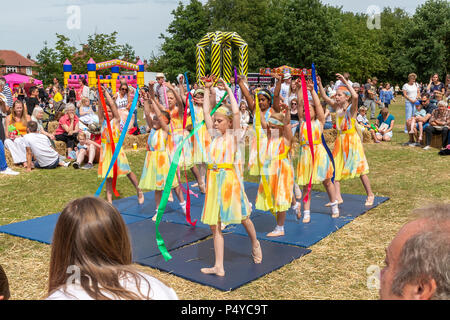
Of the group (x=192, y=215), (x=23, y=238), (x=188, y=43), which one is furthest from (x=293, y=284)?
(x=188, y=43)

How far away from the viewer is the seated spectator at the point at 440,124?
1262 cm

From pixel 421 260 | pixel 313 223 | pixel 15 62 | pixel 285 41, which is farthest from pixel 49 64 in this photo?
pixel 15 62

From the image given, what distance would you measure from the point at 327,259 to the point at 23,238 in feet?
12.7

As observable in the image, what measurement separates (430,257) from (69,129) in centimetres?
1168

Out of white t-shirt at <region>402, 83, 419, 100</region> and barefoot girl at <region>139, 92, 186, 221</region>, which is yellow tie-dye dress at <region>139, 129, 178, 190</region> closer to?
Result: barefoot girl at <region>139, 92, 186, 221</region>

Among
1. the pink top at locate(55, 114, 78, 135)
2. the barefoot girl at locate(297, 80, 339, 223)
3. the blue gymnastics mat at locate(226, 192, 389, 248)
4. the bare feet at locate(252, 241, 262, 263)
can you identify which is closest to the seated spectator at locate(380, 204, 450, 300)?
the bare feet at locate(252, 241, 262, 263)

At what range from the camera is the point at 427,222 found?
1.39m

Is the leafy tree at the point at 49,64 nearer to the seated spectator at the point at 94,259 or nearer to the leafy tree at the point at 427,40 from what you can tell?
the leafy tree at the point at 427,40

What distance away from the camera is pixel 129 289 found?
5.90ft

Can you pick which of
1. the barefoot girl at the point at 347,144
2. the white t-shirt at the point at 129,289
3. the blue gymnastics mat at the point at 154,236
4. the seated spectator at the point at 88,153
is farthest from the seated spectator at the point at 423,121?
the white t-shirt at the point at 129,289

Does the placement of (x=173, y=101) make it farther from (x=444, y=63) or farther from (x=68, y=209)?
(x=444, y=63)

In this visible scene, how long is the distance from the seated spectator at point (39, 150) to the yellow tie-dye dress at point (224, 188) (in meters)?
6.86

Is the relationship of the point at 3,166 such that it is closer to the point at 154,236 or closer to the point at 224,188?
the point at 154,236
